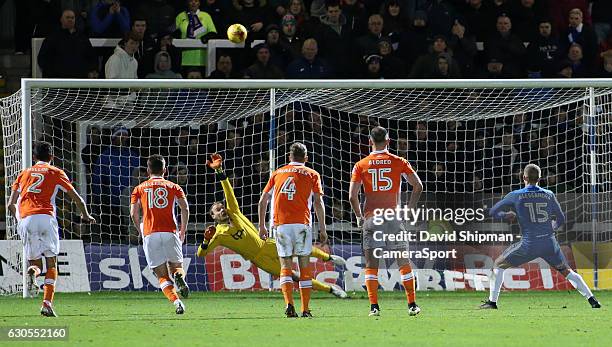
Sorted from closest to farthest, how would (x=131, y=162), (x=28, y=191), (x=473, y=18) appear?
(x=28, y=191)
(x=131, y=162)
(x=473, y=18)

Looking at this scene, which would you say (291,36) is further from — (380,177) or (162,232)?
(380,177)

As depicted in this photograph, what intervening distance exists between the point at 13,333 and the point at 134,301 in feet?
15.0

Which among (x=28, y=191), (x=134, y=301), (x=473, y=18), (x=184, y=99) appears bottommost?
(x=134, y=301)

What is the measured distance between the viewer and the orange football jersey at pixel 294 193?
13.3 metres

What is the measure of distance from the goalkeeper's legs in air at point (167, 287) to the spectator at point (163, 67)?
585 cm

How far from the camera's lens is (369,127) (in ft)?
61.2

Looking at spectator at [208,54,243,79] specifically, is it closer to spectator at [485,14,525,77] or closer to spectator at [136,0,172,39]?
spectator at [136,0,172,39]

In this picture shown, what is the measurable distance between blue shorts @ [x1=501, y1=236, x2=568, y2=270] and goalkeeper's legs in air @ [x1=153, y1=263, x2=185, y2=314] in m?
3.56

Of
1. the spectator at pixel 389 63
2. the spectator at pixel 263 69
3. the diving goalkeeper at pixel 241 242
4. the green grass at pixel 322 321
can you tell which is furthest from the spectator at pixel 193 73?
A: the green grass at pixel 322 321

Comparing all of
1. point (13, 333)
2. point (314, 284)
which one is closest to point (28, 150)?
point (314, 284)

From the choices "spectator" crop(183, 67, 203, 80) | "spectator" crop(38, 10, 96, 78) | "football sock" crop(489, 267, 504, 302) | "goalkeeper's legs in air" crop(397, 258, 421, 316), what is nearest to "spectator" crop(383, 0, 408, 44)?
"spectator" crop(183, 67, 203, 80)

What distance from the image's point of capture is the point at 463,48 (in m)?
20.1

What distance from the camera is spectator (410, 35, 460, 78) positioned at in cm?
1923

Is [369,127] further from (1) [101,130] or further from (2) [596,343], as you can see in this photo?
(2) [596,343]
